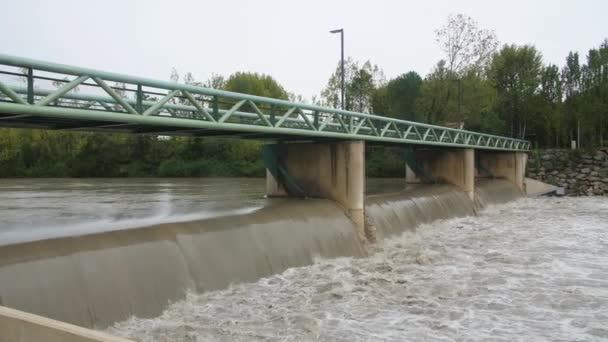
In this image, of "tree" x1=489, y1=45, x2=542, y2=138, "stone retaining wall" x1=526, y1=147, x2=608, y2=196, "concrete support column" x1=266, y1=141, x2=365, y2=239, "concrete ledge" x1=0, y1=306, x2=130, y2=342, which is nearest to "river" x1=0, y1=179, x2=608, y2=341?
"concrete support column" x1=266, y1=141, x2=365, y2=239

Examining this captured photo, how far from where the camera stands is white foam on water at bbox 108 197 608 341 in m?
8.41

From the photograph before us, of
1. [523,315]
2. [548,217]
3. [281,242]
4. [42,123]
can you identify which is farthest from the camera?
[548,217]

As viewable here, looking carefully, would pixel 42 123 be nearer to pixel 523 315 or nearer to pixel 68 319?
pixel 68 319

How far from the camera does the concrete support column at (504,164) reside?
129 ft

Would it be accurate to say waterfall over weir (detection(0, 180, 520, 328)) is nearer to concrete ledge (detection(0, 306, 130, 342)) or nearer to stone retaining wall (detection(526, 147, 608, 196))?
concrete ledge (detection(0, 306, 130, 342))

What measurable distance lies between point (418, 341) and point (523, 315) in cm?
255

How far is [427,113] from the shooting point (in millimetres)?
53969

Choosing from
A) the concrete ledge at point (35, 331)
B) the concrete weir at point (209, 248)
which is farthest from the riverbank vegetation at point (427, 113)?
the concrete ledge at point (35, 331)

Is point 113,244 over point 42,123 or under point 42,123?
under

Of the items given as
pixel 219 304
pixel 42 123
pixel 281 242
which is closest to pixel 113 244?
pixel 219 304

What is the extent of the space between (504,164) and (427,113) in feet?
51.1

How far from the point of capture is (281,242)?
1316 centimetres

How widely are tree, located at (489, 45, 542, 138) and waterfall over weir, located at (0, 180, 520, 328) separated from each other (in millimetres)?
44174

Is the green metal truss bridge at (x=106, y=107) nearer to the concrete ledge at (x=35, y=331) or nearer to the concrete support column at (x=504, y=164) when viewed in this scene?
the concrete ledge at (x=35, y=331)
